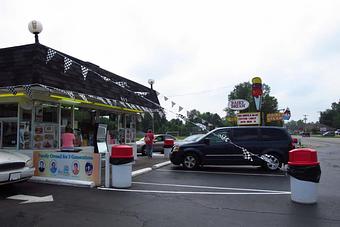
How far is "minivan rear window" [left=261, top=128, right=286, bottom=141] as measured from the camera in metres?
12.6

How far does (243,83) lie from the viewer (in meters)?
110

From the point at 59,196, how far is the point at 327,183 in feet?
24.4

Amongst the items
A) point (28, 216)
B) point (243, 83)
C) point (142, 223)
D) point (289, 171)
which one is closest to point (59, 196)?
point (28, 216)

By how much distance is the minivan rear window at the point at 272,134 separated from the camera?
12552 mm

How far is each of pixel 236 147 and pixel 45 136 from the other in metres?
7.17

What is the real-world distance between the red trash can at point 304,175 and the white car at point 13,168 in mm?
6407

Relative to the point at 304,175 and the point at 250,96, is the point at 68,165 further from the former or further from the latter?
the point at 250,96

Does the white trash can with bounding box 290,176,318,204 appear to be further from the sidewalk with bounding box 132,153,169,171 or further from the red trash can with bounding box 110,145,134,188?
the sidewalk with bounding box 132,153,169,171

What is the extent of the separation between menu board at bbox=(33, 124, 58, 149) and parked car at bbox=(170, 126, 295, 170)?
4.74 meters

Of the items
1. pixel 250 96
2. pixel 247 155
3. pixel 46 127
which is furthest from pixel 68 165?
pixel 250 96

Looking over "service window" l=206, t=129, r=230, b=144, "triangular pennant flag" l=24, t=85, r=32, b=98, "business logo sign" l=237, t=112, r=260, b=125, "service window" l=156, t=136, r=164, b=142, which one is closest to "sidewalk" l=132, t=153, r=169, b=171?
"service window" l=206, t=129, r=230, b=144

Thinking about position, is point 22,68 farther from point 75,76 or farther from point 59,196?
point 59,196

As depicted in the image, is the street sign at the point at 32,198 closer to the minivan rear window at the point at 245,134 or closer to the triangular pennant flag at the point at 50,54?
the triangular pennant flag at the point at 50,54

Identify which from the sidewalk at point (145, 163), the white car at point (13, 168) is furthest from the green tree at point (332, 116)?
the white car at point (13, 168)
